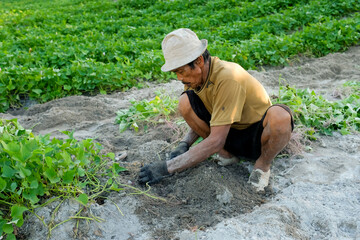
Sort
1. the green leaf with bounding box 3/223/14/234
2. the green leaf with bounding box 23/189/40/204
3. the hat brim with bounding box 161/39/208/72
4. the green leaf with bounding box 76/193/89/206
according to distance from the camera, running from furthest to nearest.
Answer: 1. the hat brim with bounding box 161/39/208/72
2. the green leaf with bounding box 76/193/89/206
3. the green leaf with bounding box 23/189/40/204
4. the green leaf with bounding box 3/223/14/234

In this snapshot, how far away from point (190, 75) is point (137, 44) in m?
4.97

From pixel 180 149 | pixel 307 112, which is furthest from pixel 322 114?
pixel 180 149

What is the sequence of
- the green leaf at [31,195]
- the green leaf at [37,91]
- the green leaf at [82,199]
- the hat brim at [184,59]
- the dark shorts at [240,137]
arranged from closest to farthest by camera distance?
the green leaf at [31,195], the green leaf at [82,199], the hat brim at [184,59], the dark shorts at [240,137], the green leaf at [37,91]

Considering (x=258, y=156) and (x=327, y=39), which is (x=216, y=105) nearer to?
(x=258, y=156)

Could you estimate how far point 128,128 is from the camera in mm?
4434

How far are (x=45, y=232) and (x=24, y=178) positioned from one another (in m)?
0.39

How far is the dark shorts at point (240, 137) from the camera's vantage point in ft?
10.4

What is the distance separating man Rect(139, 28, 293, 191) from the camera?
273cm

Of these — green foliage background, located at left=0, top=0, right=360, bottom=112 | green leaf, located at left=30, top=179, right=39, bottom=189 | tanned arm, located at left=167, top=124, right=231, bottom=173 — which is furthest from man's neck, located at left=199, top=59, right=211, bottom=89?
green foliage background, located at left=0, top=0, right=360, bottom=112

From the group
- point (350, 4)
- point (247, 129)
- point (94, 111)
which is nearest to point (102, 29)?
point (94, 111)

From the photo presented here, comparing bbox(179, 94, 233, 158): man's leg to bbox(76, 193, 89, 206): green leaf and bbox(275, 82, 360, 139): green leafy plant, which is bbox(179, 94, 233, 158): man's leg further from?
bbox(76, 193, 89, 206): green leaf

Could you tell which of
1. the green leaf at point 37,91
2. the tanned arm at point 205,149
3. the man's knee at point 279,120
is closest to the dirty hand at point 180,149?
the tanned arm at point 205,149

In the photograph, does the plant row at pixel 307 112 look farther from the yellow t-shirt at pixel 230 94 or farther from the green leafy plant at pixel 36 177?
the green leafy plant at pixel 36 177

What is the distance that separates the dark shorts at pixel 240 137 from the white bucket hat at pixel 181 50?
23.4 inches
